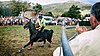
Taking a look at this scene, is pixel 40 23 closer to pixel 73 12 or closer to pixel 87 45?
pixel 73 12

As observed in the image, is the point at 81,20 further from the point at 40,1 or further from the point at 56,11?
the point at 40,1

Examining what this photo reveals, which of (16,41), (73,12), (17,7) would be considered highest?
(17,7)

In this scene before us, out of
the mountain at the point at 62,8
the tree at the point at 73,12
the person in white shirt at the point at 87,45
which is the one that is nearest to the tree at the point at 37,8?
the mountain at the point at 62,8

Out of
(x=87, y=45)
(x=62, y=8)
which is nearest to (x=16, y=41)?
(x=62, y=8)

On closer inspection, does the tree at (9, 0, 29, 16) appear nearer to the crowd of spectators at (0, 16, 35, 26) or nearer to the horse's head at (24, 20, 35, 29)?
the crowd of spectators at (0, 16, 35, 26)

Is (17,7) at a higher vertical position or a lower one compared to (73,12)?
higher

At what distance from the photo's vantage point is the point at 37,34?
421cm

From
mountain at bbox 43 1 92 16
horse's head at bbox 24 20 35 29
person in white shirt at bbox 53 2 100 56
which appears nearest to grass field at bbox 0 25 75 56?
horse's head at bbox 24 20 35 29

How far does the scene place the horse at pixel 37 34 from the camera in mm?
4027

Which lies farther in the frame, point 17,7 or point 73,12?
point 73,12

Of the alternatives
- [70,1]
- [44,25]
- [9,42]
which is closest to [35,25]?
[44,25]

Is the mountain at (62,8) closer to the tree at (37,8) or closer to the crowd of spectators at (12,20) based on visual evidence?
the tree at (37,8)

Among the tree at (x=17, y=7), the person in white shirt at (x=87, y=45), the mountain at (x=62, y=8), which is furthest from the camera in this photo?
the mountain at (x=62, y=8)

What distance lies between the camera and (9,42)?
395 centimetres
